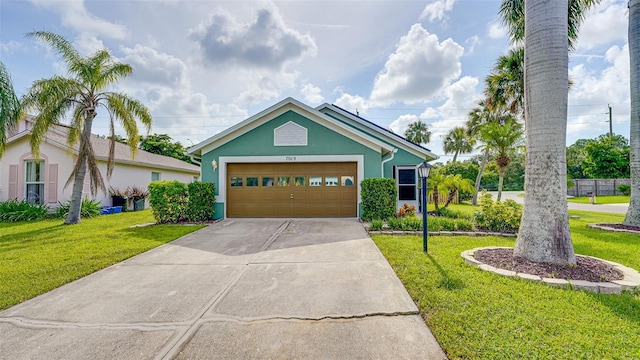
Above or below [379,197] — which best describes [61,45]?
above

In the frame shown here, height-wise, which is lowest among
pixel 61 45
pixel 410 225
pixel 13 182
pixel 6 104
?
pixel 410 225

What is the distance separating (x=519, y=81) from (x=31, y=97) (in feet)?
68.5

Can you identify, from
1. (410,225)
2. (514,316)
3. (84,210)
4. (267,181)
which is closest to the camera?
(514,316)

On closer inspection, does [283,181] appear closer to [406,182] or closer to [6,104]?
[406,182]

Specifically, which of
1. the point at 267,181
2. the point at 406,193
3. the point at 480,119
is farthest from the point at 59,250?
the point at 480,119

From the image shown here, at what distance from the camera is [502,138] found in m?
15.3

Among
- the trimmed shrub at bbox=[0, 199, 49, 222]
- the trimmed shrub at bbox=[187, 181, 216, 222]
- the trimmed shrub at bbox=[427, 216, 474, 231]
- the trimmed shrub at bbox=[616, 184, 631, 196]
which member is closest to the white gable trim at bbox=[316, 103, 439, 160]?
the trimmed shrub at bbox=[427, 216, 474, 231]

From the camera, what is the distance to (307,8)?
977 centimetres

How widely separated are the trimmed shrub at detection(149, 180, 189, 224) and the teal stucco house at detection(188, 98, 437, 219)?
119 cm

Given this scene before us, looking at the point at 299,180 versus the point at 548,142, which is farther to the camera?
the point at 299,180

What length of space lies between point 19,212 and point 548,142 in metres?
18.2

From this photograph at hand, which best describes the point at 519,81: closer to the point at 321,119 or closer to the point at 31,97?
the point at 321,119

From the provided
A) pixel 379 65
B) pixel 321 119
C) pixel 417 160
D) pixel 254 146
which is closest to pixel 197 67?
pixel 254 146

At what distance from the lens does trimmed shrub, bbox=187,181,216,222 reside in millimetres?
10008
